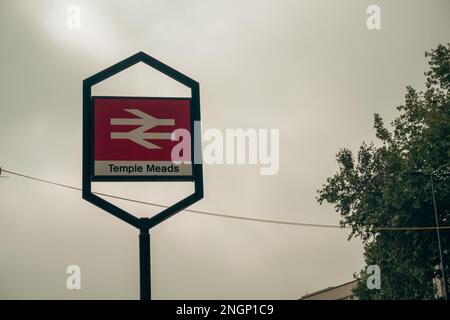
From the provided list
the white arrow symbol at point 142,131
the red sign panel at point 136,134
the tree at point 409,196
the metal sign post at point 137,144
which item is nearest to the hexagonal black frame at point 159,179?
the metal sign post at point 137,144

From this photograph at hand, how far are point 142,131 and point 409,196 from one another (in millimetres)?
27280

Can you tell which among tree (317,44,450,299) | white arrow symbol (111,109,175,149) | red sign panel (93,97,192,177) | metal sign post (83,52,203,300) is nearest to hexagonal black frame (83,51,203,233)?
metal sign post (83,52,203,300)

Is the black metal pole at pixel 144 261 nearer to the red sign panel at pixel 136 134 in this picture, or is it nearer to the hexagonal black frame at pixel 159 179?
the hexagonal black frame at pixel 159 179

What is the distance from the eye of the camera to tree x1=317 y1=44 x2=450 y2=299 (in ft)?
110

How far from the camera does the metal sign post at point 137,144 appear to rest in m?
8.81

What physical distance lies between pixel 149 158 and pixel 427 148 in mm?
27985

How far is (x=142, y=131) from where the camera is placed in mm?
8758

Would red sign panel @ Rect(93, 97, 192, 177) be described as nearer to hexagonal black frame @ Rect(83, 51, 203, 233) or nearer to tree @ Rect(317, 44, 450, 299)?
hexagonal black frame @ Rect(83, 51, 203, 233)

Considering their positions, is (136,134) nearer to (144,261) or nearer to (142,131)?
(142,131)
